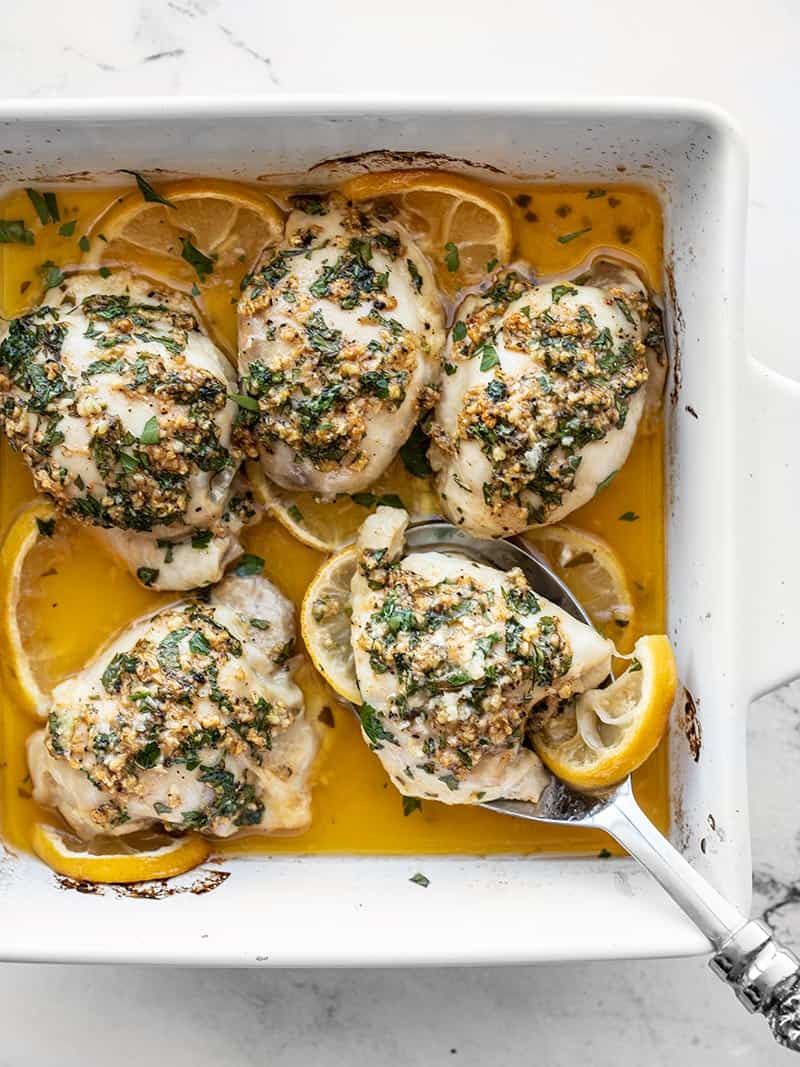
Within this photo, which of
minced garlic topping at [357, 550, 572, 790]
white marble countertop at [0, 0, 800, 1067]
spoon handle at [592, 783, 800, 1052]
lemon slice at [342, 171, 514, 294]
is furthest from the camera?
white marble countertop at [0, 0, 800, 1067]

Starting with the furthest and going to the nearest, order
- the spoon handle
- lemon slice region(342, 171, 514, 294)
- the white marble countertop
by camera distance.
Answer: the white marble countertop < lemon slice region(342, 171, 514, 294) < the spoon handle

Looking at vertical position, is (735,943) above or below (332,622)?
below

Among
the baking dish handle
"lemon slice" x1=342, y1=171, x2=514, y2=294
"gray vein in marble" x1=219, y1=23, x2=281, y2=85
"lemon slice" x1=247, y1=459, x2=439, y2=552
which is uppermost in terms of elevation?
"gray vein in marble" x1=219, y1=23, x2=281, y2=85

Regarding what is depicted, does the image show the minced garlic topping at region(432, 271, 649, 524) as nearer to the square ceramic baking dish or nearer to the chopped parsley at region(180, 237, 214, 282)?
the square ceramic baking dish

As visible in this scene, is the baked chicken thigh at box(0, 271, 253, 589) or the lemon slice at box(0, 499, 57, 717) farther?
the lemon slice at box(0, 499, 57, 717)

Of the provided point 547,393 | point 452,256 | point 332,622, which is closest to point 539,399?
point 547,393

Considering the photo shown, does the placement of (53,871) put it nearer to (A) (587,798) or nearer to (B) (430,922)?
(B) (430,922)

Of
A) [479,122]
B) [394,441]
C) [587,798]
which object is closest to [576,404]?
[394,441]

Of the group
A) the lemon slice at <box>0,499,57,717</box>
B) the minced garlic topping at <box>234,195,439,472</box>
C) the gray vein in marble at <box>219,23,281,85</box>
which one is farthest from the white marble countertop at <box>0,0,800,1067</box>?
the lemon slice at <box>0,499,57,717</box>

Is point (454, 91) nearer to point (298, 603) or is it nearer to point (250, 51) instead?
point (250, 51)
